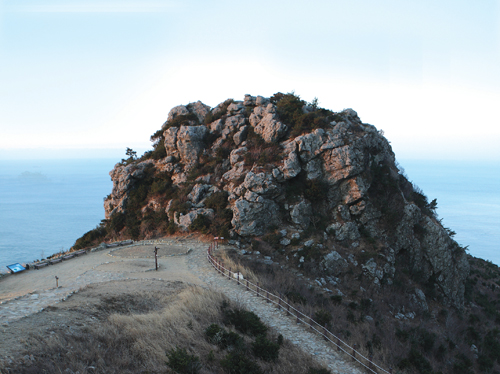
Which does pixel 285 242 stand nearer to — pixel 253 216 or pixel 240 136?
pixel 253 216

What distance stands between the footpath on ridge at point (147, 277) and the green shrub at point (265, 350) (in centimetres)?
173

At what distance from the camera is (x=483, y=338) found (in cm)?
2169

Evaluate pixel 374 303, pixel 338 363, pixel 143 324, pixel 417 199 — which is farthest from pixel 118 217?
pixel 417 199

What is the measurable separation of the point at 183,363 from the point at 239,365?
1713 millimetres

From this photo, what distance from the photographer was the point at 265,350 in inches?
402

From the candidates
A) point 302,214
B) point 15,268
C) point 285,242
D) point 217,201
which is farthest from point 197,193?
point 15,268

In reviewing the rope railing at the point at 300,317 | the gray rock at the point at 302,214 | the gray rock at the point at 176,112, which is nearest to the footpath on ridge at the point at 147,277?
the rope railing at the point at 300,317

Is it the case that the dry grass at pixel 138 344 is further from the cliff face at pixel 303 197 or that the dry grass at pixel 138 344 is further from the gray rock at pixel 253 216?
the cliff face at pixel 303 197

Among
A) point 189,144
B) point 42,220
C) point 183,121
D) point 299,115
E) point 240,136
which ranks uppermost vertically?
point 183,121

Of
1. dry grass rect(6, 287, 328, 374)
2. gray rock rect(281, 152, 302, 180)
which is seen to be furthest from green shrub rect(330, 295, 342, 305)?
gray rock rect(281, 152, 302, 180)

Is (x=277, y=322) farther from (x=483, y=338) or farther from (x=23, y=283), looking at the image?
(x=483, y=338)

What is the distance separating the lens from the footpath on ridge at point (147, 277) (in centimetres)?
1173

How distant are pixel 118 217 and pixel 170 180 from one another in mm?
7072

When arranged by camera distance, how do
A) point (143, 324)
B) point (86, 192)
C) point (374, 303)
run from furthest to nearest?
point (86, 192) < point (374, 303) < point (143, 324)
